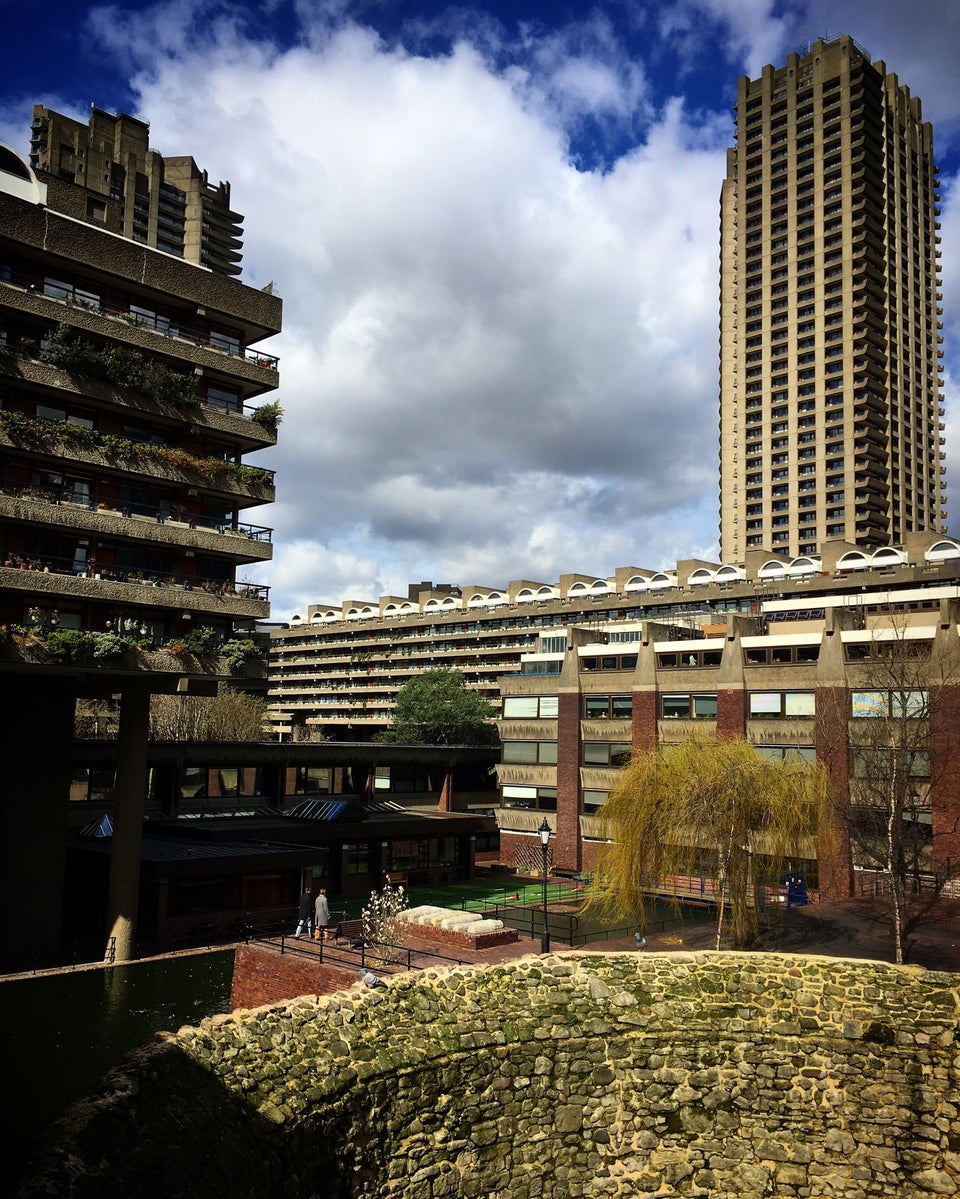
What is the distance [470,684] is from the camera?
10981cm

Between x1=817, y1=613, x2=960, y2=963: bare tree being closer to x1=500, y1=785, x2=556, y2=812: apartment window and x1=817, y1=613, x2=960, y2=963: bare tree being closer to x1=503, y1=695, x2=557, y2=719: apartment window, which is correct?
x1=503, y1=695, x2=557, y2=719: apartment window

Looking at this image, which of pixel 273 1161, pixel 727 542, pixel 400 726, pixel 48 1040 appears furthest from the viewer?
pixel 727 542

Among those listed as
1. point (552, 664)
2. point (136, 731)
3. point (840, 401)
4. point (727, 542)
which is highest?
point (840, 401)

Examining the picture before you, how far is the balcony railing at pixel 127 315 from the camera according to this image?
32812 millimetres

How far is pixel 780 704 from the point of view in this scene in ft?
163

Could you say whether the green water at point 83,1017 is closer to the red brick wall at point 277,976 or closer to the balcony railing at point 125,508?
the red brick wall at point 277,976

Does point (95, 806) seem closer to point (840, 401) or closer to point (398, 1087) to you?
point (398, 1087)

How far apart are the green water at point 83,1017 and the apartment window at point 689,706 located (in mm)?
28614

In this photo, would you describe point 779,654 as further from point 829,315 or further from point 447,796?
point 829,315

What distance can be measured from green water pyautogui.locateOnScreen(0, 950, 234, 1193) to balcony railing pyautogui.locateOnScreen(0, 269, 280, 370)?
2366cm

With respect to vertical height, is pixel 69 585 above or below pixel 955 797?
above

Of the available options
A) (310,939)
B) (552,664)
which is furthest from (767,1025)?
(552,664)

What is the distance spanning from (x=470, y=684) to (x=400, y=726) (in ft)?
73.1

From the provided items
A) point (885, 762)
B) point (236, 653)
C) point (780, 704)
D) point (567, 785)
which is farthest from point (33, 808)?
point (780, 704)
